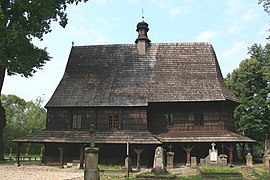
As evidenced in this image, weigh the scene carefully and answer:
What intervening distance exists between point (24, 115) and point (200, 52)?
4175 cm

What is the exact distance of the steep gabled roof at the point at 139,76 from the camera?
72.0 feet

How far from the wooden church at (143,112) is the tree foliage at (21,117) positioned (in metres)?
27.4

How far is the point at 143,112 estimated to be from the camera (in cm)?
2141

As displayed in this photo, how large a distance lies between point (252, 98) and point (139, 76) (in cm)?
1408

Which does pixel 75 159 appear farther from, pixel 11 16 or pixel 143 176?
pixel 11 16

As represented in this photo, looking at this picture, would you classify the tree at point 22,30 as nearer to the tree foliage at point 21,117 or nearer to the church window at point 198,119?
the church window at point 198,119

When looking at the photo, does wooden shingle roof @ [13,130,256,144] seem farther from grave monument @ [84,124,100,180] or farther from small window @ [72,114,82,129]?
grave monument @ [84,124,100,180]

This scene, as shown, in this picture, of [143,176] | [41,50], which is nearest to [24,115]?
[41,50]

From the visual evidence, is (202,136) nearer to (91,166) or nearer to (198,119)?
(198,119)

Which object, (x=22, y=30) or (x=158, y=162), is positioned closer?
(x=158, y=162)

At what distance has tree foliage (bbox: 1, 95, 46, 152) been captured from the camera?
47541 mm

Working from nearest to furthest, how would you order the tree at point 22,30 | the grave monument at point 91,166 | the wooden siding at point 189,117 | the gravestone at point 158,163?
the grave monument at point 91,166 → the gravestone at point 158,163 → the tree at point 22,30 → the wooden siding at point 189,117

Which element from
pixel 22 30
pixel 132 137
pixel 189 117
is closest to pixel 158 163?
pixel 132 137

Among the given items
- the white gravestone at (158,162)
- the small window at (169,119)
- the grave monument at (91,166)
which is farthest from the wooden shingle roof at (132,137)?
the grave monument at (91,166)
